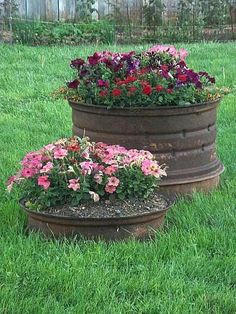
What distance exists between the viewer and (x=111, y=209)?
448cm

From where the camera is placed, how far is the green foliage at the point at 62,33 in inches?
521

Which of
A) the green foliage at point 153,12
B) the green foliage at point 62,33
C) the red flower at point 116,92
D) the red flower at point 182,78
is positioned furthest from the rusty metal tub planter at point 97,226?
the green foliage at point 153,12

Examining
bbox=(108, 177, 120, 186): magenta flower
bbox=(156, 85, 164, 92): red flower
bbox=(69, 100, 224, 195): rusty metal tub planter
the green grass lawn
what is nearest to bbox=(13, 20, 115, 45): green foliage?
the green grass lawn

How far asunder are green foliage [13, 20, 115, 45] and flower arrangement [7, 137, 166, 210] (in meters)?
8.69

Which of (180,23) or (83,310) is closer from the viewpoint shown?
(83,310)

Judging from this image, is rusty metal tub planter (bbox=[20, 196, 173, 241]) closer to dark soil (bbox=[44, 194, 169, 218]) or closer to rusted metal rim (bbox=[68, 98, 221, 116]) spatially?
dark soil (bbox=[44, 194, 169, 218])

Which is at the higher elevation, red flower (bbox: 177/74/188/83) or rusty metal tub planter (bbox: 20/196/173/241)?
red flower (bbox: 177/74/188/83)

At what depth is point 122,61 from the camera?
540 centimetres

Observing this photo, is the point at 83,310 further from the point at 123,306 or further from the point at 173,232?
the point at 173,232

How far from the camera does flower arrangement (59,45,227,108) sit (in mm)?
5090

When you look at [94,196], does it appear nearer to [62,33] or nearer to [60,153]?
[60,153]

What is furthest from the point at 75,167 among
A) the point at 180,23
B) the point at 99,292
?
the point at 180,23

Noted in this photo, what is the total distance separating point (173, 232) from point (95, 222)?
50 centimetres

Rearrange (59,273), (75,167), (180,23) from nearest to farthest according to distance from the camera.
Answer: (59,273)
(75,167)
(180,23)
